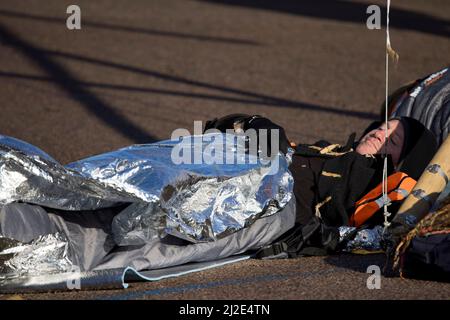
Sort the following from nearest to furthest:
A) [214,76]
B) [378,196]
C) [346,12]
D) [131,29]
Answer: [378,196] → [214,76] → [131,29] → [346,12]

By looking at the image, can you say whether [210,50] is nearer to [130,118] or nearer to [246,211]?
[130,118]

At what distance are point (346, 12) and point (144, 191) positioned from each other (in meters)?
10.1

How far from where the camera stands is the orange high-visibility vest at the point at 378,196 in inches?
194

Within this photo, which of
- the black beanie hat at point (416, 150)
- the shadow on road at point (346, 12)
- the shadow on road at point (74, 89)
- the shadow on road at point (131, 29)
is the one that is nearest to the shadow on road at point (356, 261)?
the black beanie hat at point (416, 150)

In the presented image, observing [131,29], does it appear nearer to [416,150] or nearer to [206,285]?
[416,150]

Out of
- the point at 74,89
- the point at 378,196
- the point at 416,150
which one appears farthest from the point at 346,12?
the point at 378,196

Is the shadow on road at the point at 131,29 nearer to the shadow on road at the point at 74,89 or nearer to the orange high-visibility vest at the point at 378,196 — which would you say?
the shadow on road at the point at 74,89

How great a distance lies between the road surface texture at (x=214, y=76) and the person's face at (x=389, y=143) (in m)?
0.84

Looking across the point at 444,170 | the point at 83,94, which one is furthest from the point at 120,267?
the point at 83,94

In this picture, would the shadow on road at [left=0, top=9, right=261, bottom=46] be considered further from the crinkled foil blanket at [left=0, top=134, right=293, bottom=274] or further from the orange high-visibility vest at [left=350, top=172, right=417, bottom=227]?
the crinkled foil blanket at [left=0, top=134, right=293, bottom=274]

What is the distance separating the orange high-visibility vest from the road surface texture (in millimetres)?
238

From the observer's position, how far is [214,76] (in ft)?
33.0

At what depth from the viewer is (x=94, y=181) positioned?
4465mm
